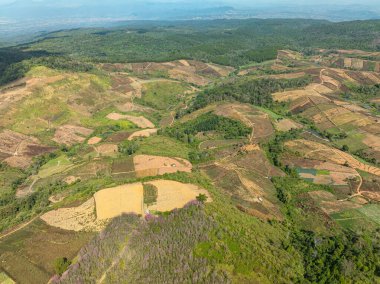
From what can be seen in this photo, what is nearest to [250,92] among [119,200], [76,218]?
[119,200]

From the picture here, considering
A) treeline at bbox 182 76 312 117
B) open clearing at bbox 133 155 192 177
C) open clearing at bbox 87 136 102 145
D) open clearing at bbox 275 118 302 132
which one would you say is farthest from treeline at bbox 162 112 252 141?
open clearing at bbox 87 136 102 145

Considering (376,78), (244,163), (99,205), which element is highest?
(99,205)

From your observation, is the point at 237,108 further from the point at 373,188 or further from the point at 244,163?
the point at 373,188

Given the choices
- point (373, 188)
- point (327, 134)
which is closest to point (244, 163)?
point (373, 188)

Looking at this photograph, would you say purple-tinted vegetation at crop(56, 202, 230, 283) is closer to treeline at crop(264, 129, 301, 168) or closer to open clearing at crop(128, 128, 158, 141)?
treeline at crop(264, 129, 301, 168)

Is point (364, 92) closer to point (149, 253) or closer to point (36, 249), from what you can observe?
point (149, 253)

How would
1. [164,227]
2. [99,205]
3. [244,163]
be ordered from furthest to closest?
[244,163] < [99,205] < [164,227]
